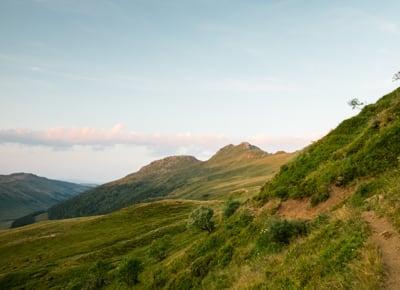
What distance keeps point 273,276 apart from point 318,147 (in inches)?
751

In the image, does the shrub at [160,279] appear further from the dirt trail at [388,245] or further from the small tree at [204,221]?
the dirt trail at [388,245]

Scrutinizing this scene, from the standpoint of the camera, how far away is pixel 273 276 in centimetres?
1688

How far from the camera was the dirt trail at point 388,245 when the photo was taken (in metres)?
11.8

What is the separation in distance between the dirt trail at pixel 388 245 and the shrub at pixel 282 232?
5581 mm

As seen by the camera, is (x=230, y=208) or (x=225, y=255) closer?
(x=225, y=255)

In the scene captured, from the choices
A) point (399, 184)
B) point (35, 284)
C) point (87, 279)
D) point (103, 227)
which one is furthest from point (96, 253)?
point (399, 184)

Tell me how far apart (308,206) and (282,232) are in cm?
449

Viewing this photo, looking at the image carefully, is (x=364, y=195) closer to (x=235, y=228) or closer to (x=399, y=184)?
(x=399, y=184)

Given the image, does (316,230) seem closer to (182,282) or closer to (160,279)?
(182,282)

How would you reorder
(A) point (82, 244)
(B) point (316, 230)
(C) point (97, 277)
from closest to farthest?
(B) point (316, 230) → (C) point (97, 277) → (A) point (82, 244)

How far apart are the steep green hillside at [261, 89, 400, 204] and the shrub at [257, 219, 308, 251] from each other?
4.13 metres

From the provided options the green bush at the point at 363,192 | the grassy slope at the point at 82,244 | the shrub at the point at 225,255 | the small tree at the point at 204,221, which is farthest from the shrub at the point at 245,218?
the grassy slope at the point at 82,244

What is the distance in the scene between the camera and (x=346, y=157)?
28.1 meters

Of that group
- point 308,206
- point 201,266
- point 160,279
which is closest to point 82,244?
point 160,279
